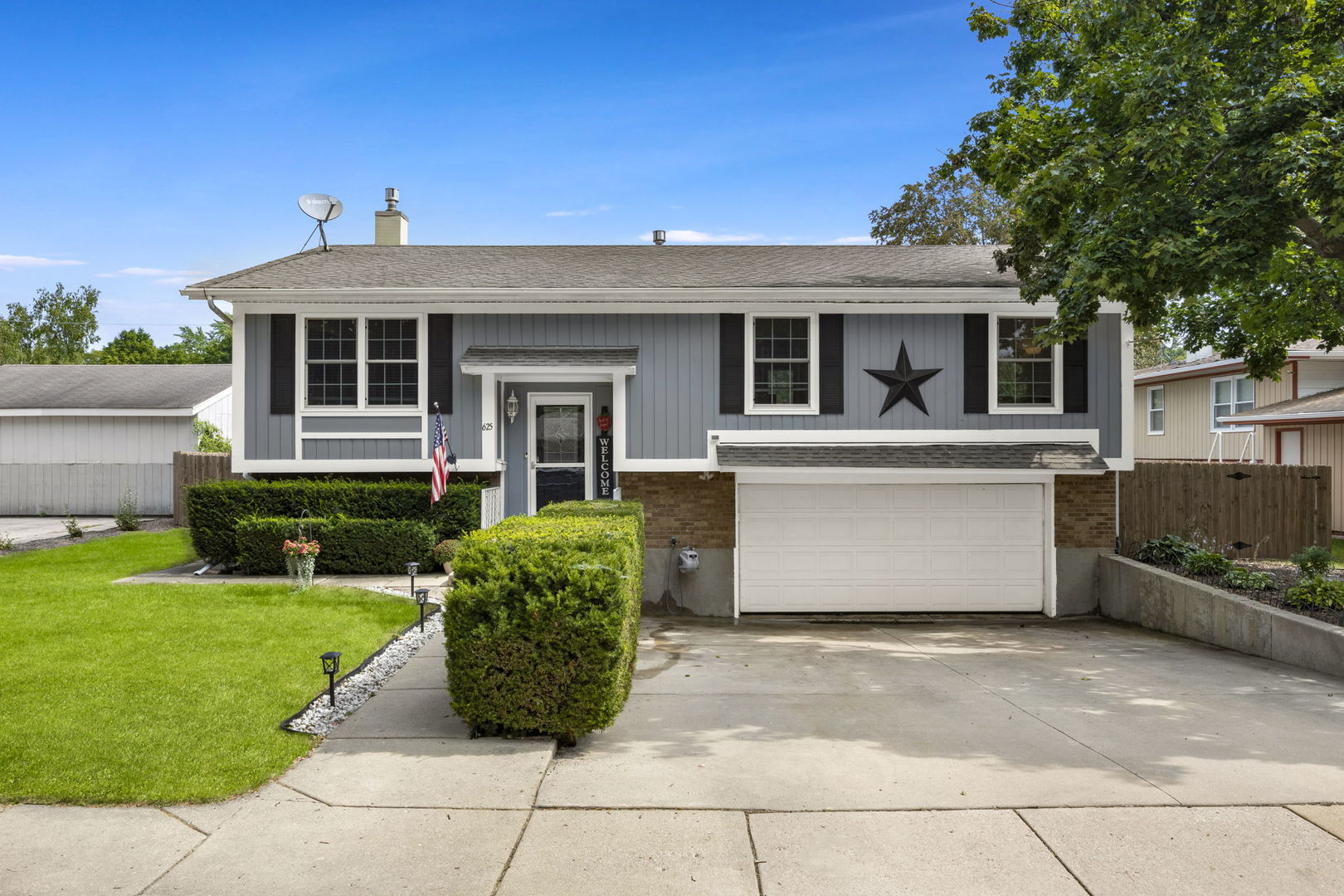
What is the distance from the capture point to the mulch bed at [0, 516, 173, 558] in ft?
49.9

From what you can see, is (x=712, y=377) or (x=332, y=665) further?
(x=712, y=377)

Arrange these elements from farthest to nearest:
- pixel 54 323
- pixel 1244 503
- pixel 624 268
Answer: pixel 54 323
pixel 1244 503
pixel 624 268

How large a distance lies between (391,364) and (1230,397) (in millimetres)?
21012

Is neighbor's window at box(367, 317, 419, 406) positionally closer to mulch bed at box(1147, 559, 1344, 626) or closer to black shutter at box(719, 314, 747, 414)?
black shutter at box(719, 314, 747, 414)

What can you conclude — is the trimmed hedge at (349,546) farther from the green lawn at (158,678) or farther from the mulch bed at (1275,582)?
the mulch bed at (1275,582)

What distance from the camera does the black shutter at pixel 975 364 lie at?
12.6 m

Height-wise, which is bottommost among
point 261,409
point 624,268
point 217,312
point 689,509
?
point 689,509

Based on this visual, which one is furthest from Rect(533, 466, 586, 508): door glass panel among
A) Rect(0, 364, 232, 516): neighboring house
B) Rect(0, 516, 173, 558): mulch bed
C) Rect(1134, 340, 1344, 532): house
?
Rect(0, 364, 232, 516): neighboring house

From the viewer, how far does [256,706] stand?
5.95m

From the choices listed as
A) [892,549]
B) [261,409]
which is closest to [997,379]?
[892,549]

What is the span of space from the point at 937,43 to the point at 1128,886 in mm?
14894

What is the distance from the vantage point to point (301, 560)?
1067cm

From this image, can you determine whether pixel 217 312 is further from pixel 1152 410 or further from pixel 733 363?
pixel 1152 410

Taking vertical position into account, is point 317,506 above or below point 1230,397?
below
